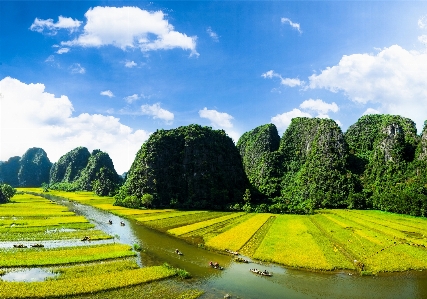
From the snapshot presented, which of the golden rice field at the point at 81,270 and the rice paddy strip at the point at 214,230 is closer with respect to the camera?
the golden rice field at the point at 81,270

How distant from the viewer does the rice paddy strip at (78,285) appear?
81.1 ft

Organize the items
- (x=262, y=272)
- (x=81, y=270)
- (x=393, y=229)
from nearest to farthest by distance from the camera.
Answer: (x=81, y=270), (x=262, y=272), (x=393, y=229)

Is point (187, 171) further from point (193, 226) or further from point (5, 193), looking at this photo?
point (5, 193)

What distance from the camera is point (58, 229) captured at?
50.3 metres

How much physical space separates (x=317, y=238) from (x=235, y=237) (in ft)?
39.7

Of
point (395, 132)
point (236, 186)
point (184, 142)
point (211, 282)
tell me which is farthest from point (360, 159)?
point (211, 282)

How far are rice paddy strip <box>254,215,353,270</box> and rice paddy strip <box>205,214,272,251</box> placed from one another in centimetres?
278

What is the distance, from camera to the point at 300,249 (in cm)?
4019

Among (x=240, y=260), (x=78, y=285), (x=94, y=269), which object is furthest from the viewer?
(x=240, y=260)

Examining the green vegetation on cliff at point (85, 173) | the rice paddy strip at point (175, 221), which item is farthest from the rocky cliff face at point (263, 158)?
the green vegetation on cliff at point (85, 173)

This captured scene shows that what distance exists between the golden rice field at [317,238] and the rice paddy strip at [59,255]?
39.2 feet

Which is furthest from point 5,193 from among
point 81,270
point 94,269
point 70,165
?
point 70,165

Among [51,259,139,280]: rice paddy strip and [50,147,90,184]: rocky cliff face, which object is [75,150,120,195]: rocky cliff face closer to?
[50,147,90,184]: rocky cliff face

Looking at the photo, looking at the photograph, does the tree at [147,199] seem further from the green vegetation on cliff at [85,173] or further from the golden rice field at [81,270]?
the green vegetation on cliff at [85,173]
